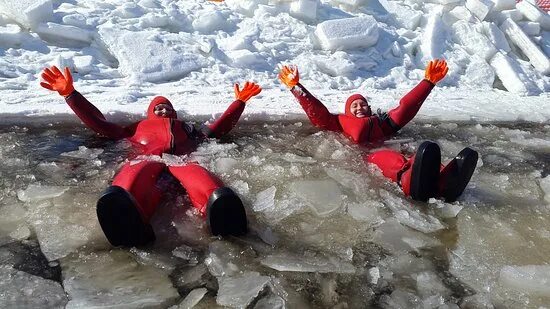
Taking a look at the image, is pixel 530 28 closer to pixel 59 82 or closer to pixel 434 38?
pixel 434 38

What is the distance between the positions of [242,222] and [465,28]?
5.46 meters

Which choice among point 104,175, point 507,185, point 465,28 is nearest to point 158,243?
point 104,175

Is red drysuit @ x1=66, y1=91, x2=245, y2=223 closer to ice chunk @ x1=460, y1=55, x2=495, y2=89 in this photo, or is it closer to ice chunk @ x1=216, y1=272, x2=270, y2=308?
ice chunk @ x1=216, y1=272, x2=270, y2=308

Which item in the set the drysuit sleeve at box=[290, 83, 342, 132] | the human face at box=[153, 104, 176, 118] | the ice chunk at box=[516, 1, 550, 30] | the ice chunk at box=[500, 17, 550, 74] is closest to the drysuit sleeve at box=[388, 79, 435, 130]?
the drysuit sleeve at box=[290, 83, 342, 132]

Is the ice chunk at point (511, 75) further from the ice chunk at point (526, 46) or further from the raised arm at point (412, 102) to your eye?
the raised arm at point (412, 102)

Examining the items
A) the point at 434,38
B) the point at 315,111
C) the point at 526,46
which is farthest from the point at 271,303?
the point at 526,46

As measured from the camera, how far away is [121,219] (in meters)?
2.46

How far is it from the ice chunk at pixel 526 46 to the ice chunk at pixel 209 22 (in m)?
3.98

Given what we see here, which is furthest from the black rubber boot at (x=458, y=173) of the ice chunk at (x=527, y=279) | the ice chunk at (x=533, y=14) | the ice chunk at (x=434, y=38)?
the ice chunk at (x=533, y=14)

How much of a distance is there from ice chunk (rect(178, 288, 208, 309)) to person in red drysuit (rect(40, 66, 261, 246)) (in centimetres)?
40

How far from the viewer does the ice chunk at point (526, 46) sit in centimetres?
668

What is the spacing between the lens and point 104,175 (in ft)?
11.3

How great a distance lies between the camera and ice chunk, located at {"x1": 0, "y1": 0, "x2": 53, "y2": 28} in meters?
5.51

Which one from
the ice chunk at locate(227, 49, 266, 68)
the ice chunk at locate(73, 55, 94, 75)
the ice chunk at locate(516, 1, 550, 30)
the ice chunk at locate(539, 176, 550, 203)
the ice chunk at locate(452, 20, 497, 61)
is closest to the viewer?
the ice chunk at locate(539, 176, 550, 203)
